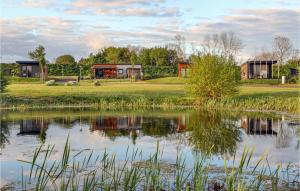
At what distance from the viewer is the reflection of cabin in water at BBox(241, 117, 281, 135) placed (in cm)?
1932

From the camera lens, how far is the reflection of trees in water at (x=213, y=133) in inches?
584

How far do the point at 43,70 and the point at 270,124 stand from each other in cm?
4725

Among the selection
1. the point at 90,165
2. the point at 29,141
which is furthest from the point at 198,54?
the point at 90,165

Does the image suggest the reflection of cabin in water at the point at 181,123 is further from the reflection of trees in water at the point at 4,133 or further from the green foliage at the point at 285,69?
the green foliage at the point at 285,69

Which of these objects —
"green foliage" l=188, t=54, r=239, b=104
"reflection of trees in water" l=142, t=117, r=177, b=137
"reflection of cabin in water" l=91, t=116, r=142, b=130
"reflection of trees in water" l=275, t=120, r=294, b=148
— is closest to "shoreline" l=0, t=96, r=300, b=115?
"green foliage" l=188, t=54, r=239, b=104

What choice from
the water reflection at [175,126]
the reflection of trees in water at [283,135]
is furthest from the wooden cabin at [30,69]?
the reflection of trees in water at [283,135]

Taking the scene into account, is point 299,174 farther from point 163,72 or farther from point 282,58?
point 282,58

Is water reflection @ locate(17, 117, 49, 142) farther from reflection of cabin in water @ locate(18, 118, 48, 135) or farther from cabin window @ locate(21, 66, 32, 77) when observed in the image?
cabin window @ locate(21, 66, 32, 77)

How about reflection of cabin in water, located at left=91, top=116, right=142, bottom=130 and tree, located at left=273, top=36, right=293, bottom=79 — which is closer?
reflection of cabin in water, located at left=91, top=116, right=142, bottom=130

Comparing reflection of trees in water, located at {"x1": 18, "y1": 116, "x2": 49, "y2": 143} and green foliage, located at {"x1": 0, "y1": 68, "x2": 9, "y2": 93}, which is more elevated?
green foliage, located at {"x1": 0, "y1": 68, "x2": 9, "y2": 93}

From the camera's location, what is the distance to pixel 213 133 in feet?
59.7

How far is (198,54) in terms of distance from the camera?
31.4 m

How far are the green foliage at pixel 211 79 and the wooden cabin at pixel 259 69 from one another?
3271cm

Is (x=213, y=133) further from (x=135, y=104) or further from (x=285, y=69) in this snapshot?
(x=285, y=69)
